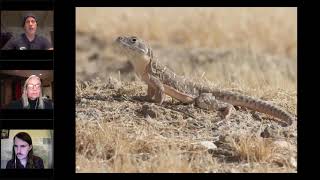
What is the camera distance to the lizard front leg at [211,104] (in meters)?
11.1

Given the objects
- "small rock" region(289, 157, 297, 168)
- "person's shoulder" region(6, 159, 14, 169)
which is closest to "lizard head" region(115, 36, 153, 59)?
"person's shoulder" region(6, 159, 14, 169)

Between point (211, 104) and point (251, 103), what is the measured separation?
1.60ft

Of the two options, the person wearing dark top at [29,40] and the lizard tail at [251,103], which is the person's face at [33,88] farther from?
the lizard tail at [251,103]

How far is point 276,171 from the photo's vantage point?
33.6 ft

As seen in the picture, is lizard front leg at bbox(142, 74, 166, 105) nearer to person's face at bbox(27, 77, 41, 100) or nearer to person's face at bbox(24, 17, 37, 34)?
person's face at bbox(27, 77, 41, 100)

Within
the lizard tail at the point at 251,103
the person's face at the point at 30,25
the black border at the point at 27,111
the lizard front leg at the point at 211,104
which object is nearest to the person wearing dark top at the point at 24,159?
the black border at the point at 27,111

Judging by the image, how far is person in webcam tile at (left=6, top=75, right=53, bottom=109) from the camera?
33.4 ft

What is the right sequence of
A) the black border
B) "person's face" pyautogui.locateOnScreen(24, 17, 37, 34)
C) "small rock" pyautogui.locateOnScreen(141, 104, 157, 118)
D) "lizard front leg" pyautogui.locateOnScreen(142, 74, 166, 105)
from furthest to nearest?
"lizard front leg" pyautogui.locateOnScreen(142, 74, 166, 105) < "small rock" pyautogui.locateOnScreen(141, 104, 157, 118) < "person's face" pyautogui.locateOnScreen(24, 17, 37, 34) < the black border

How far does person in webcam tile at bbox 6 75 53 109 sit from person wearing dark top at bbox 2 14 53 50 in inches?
13.5

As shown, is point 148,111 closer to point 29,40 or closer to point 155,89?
point 155,89

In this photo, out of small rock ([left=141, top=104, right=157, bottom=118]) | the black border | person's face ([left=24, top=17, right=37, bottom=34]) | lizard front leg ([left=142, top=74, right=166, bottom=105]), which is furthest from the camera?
lizard front leg ([left=142, top=74, right=166, bottom=105])
